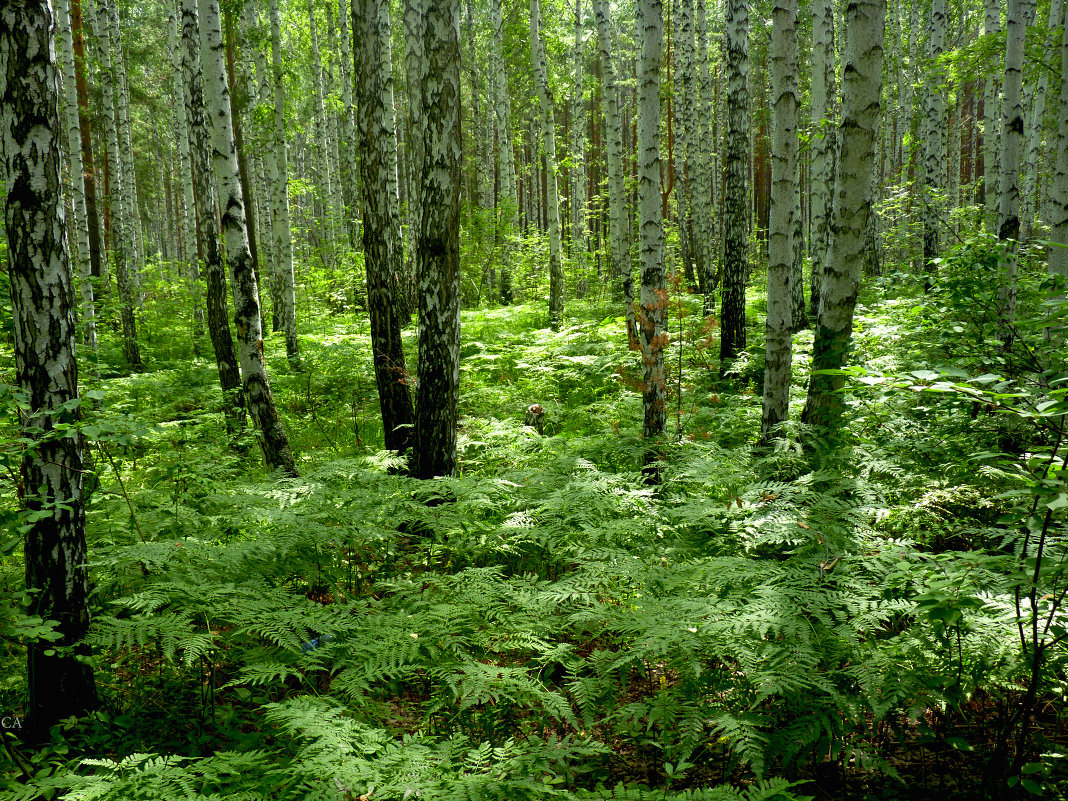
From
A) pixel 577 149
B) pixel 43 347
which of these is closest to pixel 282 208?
pixel 577 149

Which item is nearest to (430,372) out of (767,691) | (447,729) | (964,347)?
(447,729)

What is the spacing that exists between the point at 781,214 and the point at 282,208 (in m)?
10.7

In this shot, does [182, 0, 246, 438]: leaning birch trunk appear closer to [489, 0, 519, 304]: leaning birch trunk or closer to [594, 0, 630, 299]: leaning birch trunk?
[594, 0, 630, 299]: leaning birch trunk

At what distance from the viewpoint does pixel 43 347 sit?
277cm

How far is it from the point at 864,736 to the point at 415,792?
1840 mm

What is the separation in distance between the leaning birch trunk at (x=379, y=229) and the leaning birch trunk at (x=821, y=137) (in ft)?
20.8

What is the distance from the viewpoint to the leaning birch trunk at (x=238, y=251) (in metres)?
6.31

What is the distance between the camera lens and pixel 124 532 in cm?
411

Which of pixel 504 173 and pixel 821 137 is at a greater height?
pixel 504 173

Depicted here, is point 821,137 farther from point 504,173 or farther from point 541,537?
point 504,173

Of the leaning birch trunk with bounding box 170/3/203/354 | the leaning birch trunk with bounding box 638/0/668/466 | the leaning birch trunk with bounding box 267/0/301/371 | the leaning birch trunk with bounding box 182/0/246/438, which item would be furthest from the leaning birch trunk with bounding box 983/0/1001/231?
the leaning birch trunk with bounding box 170/3/203/354

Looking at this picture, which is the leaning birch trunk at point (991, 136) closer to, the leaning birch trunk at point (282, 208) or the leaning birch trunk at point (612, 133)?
the leaning birch trunk at point (612, 133)

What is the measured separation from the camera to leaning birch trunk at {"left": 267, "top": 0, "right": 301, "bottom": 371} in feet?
39.3

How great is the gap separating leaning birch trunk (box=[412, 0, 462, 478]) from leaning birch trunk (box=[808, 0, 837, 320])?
6.48 metres
